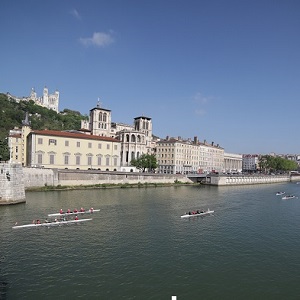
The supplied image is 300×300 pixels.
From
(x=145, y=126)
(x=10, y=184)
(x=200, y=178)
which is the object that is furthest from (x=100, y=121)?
(x=10, y=184)

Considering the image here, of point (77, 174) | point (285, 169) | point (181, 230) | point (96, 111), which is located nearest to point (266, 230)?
point (181, 230)

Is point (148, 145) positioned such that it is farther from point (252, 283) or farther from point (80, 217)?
point (252, 283)

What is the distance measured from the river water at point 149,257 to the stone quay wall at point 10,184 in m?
2.35

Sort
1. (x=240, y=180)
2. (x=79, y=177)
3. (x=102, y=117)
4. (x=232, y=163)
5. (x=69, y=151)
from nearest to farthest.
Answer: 1. (x=79, y=177)
2. (x=69, y=151)
3. (x=240, y=180)
4. (x=102, y=117)
5. (x=232, y=163)

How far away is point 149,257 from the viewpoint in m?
25.2

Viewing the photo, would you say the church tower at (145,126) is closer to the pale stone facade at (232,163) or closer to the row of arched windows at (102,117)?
the row of arched windows at (102,117)

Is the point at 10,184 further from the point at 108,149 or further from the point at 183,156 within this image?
the point at 183,156

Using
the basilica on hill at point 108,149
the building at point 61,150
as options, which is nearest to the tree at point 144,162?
the basilica on hill at point 108,149

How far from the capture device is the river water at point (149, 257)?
64.3ft

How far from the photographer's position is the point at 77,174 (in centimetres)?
6875

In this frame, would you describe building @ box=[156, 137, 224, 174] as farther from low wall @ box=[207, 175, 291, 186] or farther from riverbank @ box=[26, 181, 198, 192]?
riverbank @ box=[26, 181, 198, 192]

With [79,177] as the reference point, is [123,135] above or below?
above

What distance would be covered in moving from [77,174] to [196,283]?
5227 centimetres

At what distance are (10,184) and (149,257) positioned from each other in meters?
28.9
